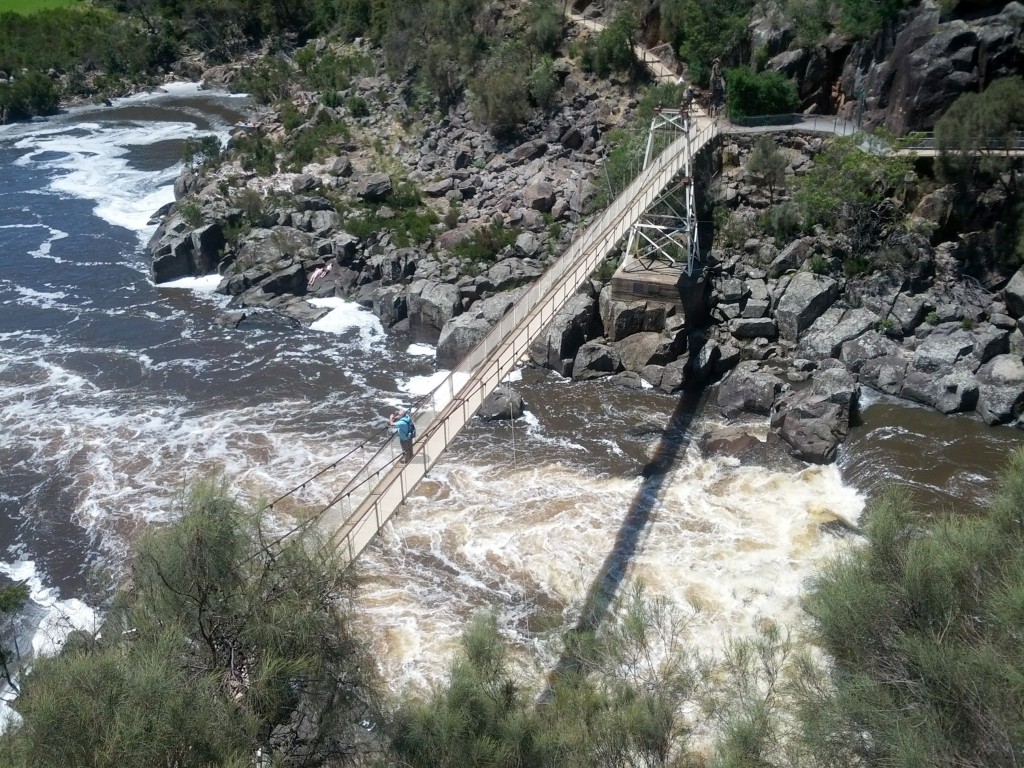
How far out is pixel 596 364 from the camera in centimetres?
2569

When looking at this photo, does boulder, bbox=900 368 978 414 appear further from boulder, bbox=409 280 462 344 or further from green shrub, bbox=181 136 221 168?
green shrub, bbox=181 136 221 168

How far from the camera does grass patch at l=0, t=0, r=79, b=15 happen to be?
7731cm

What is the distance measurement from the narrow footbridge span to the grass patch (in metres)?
70.9

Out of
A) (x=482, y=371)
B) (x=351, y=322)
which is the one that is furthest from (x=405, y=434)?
(x=351, y=322)

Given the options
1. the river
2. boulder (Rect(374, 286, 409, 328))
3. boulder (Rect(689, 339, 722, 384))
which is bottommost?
the river

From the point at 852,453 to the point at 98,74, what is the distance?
211ft

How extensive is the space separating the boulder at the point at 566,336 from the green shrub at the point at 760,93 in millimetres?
→ 11454

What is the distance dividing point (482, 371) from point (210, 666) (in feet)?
30.2

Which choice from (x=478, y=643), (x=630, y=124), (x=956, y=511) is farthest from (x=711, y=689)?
(x=630, y=124)

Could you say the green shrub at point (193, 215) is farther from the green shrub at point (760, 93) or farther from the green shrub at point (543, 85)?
the green shrub at point (760, 93)

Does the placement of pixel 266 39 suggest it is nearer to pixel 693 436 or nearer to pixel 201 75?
pixel 201 75

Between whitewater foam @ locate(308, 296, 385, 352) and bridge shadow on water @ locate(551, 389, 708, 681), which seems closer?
bridge shadow on water @ locate(551, 389, 708, 681)

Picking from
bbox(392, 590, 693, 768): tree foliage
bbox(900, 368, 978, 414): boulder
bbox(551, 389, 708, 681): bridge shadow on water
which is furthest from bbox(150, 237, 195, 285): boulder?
bbox(900, 368, 978, 414): boulder

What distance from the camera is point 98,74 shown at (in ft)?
216
